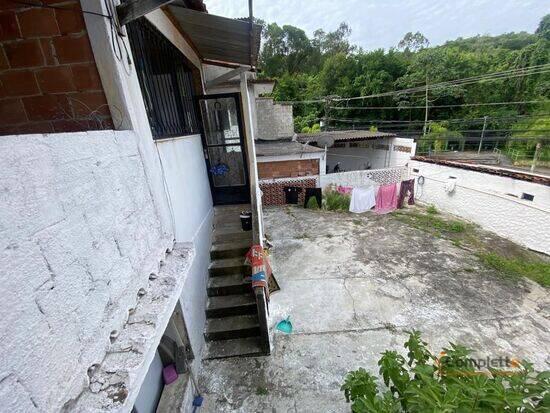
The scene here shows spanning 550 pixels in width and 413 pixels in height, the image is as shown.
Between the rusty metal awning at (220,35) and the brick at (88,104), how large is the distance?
1.96 metres

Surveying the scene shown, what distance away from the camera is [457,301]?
5352mm

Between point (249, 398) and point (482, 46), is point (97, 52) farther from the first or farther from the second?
point (482, 46)

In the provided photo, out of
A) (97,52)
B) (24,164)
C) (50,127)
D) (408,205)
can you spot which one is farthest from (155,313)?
(408,205)

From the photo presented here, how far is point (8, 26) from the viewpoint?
5.33 ft

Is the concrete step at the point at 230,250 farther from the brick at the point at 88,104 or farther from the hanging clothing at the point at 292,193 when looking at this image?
the hanging clothing at the point at 292,193

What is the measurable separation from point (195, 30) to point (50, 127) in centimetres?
297

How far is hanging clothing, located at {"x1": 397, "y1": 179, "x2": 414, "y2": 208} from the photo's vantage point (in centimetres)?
1155

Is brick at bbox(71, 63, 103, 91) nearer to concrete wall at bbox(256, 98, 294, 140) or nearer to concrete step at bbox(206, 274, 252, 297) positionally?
concrete step at bbox(206, 274, 252, 297)

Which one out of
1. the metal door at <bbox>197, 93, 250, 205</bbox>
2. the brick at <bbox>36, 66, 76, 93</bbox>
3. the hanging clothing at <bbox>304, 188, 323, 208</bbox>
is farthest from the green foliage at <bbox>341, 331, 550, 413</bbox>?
the hanging clothing at <bbox>304, 188, 323, 208</bbox>

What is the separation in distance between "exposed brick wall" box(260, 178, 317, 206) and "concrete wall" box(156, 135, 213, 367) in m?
6.19

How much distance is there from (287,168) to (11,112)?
32.4 feet

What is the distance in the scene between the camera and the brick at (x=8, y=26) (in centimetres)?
161

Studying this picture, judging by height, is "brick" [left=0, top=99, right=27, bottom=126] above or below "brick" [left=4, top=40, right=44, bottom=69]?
below

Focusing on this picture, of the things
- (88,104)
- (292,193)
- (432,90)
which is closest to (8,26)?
(88,104)
